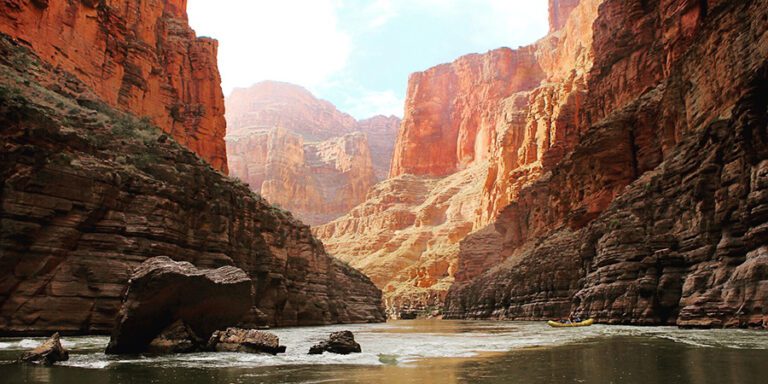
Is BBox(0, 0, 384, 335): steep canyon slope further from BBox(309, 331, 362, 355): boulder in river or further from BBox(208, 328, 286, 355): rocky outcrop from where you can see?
BBox(309, 331, 362, 355): boulder in river

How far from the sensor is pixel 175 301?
1427cm

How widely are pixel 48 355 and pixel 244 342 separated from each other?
478cm

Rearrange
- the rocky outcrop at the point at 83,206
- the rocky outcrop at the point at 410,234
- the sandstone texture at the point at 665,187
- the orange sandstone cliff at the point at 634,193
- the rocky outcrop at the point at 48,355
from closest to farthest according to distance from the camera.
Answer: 1. the rocky outcrop at the point at 48,355
2. the rocky outcrop at the point at 83,206
3. the sandstone texture at the point at 665,187
4. the orange sandstone cliff at the point at 634,193
5. the rocky outcrop at the point at 410,234

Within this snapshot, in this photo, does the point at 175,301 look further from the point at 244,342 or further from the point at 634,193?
the point at 634,193

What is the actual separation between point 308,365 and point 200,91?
52.9 m

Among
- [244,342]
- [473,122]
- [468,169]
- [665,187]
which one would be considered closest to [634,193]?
[665,187]

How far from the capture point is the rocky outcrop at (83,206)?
19.2m

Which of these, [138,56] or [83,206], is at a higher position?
[138,56]

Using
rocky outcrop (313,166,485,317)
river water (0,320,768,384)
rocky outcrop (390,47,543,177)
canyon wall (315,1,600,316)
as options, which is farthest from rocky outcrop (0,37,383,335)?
rocky outcrop (390,47,543,177)

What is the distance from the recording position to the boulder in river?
47.5ft

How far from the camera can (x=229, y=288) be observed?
14.9 m

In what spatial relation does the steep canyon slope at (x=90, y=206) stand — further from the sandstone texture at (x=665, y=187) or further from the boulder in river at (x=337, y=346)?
the sandstone texture at (x=665, y=187)

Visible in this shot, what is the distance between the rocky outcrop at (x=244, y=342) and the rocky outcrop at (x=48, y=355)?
13.5 feet

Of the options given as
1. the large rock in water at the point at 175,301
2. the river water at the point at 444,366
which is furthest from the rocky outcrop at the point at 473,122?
the river water at the point at 444,366
